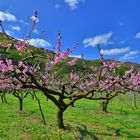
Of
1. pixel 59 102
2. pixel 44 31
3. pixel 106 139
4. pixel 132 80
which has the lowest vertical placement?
pixel 106 139

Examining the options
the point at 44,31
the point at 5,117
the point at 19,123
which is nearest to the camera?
the point at 44,31

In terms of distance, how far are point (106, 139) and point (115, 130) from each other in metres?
6.39

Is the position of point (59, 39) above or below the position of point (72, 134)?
above

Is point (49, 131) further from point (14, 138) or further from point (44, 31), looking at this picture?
point (44, 31)

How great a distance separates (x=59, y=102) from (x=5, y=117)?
551cm

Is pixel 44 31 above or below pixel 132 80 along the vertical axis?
above

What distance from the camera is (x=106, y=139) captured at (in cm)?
2631

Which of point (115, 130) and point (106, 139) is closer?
point (106, 139)

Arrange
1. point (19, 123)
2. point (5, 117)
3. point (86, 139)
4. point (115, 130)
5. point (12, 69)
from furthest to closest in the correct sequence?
point (115, 130) < point (5, 117) < point (19, 123) < point (86, 139) < point (12, 69)

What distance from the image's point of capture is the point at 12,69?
72.6 feet

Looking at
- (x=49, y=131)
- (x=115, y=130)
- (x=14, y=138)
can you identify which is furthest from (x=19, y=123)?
(x=115, y=130)

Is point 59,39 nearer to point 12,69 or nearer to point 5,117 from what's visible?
point 12,69

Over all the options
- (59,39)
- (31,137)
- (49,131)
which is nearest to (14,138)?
(31,137)

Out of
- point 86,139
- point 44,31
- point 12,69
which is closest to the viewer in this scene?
point 44,31
